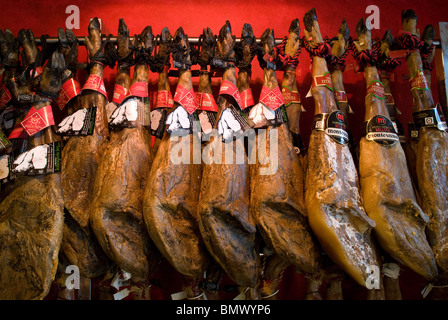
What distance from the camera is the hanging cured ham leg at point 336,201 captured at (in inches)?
61.4

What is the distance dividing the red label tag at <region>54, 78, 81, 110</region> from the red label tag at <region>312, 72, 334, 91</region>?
4.55ft

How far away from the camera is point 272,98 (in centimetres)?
199

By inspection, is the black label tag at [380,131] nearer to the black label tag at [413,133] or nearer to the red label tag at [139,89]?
the black label tag at [413,133]

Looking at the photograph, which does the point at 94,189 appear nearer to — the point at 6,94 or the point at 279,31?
the point at 6,94

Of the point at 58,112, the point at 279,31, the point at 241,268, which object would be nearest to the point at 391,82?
the point at 279,31

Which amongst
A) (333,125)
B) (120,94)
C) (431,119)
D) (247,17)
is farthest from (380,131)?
(120,94)

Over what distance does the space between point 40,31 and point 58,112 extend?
1.94 ft

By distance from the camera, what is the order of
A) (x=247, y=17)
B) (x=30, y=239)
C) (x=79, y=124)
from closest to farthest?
(x=30, y=239), (x=79, y=124), (x=247, y=17)

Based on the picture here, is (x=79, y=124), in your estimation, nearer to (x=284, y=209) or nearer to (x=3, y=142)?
(x=3, y=142)

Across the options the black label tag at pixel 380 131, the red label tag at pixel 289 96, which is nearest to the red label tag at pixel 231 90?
the red label tag at pixel 289 96

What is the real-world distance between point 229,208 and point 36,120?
113 cm

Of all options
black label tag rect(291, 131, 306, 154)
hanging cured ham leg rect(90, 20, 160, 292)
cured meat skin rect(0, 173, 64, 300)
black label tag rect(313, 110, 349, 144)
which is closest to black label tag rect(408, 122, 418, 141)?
black label tag rect(313, 110, 349, 144)

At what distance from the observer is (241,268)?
5.32 feet

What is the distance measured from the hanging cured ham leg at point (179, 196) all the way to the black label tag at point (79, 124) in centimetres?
44
